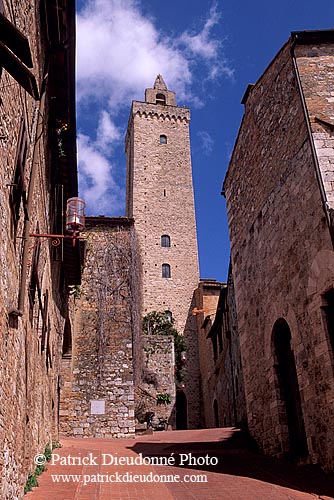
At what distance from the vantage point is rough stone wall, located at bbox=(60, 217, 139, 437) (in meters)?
16.2

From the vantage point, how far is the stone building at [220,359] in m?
18.1

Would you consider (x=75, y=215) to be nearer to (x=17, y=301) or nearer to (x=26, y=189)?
(x=26, y=189)

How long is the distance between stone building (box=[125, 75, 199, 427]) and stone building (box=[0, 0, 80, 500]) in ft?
84.8

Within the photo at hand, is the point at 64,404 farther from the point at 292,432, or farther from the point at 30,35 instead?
the point at 30,35

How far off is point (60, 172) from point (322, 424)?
7688 millimetres

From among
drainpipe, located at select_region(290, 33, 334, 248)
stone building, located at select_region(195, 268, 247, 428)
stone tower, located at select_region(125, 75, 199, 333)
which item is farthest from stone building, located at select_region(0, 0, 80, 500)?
stone tower, located at select_region(125, 75, 199, 333)

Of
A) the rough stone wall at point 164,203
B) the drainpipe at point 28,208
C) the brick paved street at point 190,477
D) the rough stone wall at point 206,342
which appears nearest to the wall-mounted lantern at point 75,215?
the drainpipe at point 28,208

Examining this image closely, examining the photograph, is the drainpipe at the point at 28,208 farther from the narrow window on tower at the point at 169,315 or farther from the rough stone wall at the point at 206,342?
the narrow window on tower at the point at 169,315

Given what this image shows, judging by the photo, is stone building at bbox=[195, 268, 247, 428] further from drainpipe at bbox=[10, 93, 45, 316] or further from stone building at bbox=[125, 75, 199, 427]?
drainpipe at bbox=[10, 93, 45, 316]

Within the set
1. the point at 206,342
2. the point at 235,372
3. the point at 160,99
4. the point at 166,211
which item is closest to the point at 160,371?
the point at 206,342

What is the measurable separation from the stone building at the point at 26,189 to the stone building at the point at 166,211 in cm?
2585

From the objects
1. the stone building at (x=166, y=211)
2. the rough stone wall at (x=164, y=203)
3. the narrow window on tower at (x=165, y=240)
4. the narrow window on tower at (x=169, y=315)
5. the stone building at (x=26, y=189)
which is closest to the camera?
the stone building at (x=26, y=189)

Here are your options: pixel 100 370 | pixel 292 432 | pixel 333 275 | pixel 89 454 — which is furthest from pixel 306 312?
pixel 100 370

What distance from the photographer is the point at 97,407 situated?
1631 cm
